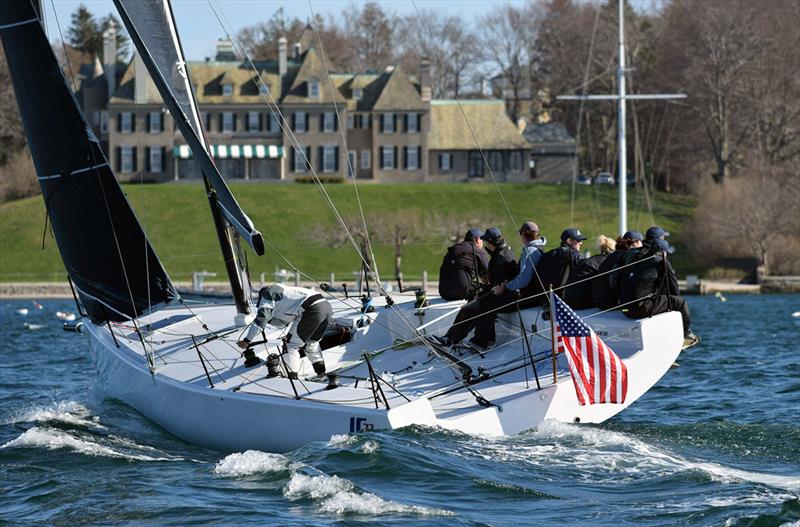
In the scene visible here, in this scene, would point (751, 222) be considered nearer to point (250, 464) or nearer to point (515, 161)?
point (515, 161)

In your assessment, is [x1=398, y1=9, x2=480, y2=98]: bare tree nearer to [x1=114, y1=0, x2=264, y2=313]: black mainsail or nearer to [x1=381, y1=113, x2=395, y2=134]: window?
[x1=381, y1=113, x2=395, y2=134]: window

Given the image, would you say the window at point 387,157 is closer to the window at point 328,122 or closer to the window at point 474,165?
the window at point 328,122

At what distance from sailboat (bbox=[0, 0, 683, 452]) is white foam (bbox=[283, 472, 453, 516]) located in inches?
45.9

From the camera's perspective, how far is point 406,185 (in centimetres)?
7675

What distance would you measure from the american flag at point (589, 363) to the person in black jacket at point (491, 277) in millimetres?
1994

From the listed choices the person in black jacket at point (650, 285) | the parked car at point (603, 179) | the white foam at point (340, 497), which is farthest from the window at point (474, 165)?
the white foam at point (340, 497)

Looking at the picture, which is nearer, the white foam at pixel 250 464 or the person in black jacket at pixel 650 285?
the white foam at pixel 250 464

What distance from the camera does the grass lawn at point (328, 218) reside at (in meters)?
59.7

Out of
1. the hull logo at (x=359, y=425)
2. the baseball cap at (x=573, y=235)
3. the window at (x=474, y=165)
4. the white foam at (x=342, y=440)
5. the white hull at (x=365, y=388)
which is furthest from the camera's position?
the window at (x=474, y=165)

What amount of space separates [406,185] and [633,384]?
6334cm

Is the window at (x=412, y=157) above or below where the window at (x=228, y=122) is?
below

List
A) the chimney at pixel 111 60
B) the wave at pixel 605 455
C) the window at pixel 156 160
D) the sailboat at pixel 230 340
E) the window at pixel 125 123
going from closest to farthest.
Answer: the wave at pixel 605 455
the sailboat at pixel 230 340
the chimney at pixel 111 60
the window at pixel 125 123
the window at pixel 156 160

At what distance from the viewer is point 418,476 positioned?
11.1m

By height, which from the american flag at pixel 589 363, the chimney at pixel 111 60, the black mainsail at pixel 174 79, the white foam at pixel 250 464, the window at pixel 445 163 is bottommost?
the window at pixel 445 163
